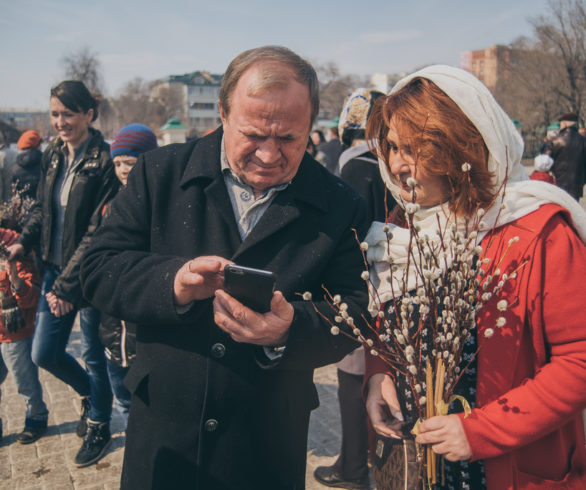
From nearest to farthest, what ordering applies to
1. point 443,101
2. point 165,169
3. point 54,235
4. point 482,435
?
point 482,435 < point 443,101 < point 165,169 < point 54,235

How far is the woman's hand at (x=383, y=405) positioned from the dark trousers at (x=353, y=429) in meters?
1.35

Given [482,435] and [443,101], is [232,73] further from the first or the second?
[482,435]

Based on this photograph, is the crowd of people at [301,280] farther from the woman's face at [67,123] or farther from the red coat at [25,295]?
the red coat at [25,295]

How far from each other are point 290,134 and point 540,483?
1.49m

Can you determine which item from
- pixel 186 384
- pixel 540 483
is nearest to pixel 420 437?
pixel 540 483

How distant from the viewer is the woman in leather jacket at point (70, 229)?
3506 millimetres

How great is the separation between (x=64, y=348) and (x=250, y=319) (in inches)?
115

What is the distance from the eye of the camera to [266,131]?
1.73 metres

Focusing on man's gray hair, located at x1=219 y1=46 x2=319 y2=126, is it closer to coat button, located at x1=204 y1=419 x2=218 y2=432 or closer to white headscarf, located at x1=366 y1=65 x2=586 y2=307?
white headscarf, located at x1=366 y1=65 x2=586 y2=307

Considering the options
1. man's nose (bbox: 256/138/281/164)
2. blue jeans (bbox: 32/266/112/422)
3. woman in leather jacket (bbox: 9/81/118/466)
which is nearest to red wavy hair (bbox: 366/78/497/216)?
man's nose (bbox: 256/138/281/164)

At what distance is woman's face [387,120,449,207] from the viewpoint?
1.78 metres

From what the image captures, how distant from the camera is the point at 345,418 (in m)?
3.35

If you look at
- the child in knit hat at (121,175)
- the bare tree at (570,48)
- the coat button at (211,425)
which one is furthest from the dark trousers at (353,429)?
the bare tree at (570,48)

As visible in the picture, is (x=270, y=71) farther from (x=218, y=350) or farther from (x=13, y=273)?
(x=13, y=273)
